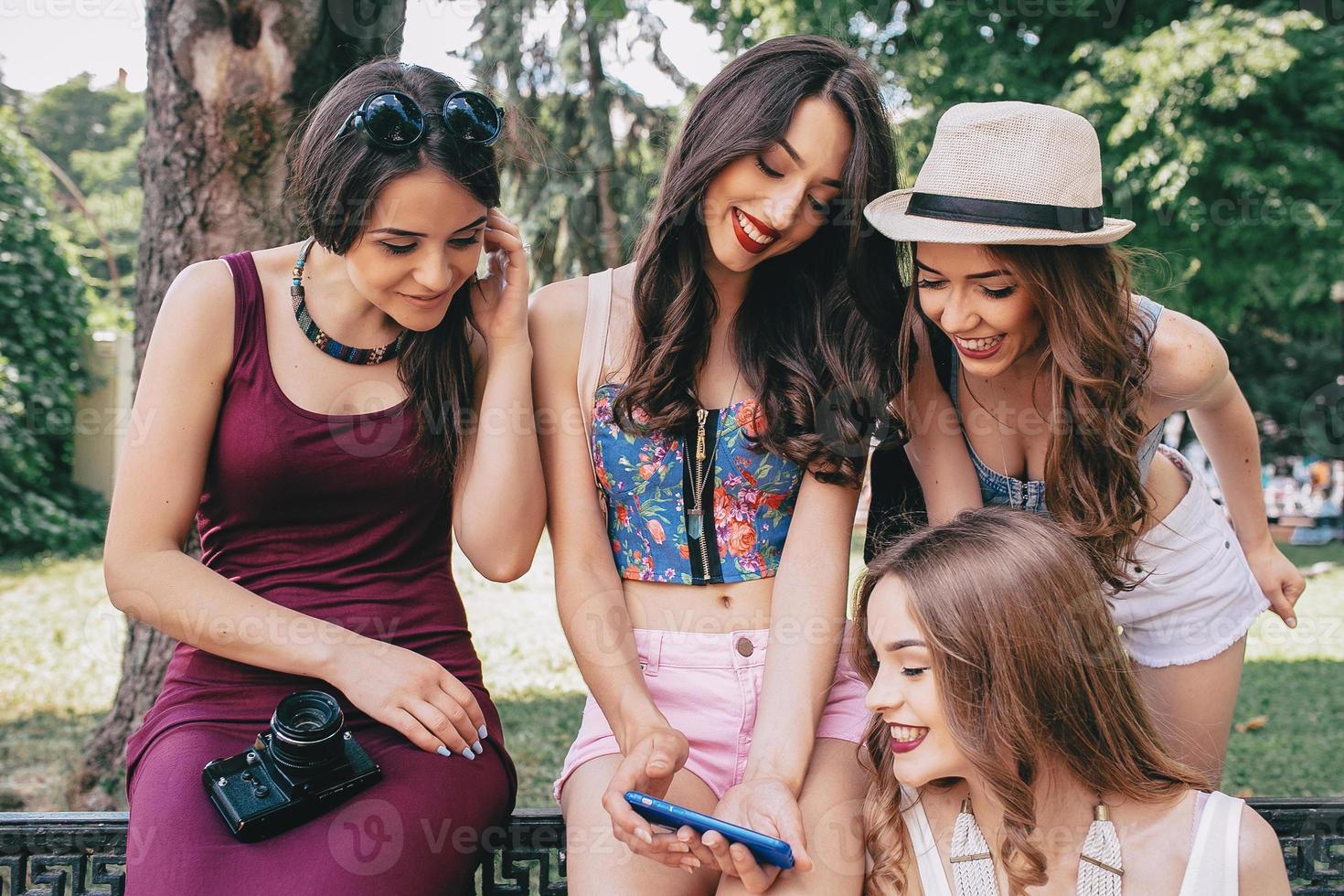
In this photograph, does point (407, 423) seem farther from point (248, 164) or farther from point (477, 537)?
point (248, 164)

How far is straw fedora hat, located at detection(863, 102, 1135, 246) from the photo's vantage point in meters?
2.30

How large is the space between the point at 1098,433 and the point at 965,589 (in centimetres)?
55

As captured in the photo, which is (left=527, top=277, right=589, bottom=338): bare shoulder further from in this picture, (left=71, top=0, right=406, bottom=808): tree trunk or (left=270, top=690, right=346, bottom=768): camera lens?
(left=71, top=0, right=406, bottom=808): tree trunk

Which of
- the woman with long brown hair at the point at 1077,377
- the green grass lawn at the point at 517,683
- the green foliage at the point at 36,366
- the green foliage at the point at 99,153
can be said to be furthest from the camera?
the green foliage at the point at 99,153

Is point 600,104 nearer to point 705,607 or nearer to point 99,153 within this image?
point 705,607

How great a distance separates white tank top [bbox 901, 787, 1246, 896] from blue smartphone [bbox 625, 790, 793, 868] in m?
0.31

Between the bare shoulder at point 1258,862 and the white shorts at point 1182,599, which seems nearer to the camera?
the bare shoulder at point 1258,862

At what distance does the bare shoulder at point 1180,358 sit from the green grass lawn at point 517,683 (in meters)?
2.26

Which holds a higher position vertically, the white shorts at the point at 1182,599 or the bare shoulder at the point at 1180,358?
the bare shoulder at the point at 1180,358

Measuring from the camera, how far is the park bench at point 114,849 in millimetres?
2490

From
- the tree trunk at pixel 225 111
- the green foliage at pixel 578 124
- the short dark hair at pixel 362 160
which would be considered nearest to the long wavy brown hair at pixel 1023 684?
the short dark hair at pixel 362 160

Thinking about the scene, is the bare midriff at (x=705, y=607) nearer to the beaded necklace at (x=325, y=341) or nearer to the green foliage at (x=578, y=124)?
the beaded necklace at (x=325, y=341)

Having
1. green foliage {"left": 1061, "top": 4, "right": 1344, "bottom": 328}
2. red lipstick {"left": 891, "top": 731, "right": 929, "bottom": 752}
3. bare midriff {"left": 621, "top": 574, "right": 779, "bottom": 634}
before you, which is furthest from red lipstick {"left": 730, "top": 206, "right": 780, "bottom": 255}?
green foliage {"left": 1061, "top": 4, "right": 1344, "bottom": 328}

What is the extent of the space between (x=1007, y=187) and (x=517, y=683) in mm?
4563
